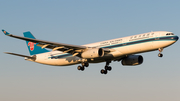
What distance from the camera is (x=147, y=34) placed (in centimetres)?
4325

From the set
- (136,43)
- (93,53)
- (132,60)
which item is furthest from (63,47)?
(132,60)

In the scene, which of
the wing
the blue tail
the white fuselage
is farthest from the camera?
the blue tail

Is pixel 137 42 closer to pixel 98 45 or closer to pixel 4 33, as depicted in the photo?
pixel 98 45

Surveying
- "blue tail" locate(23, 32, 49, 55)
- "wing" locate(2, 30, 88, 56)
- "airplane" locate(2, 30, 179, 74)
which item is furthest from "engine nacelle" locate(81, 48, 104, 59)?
"blue tail" locate(23, 32, 49, 55)

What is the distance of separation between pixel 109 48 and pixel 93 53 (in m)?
2.80

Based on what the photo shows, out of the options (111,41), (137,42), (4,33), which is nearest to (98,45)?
Result: (111,41)

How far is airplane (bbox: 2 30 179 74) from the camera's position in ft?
139

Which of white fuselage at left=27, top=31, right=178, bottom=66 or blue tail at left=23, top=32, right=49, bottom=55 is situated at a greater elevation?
blue tail at left=23, top=32, right=49, bottom=55

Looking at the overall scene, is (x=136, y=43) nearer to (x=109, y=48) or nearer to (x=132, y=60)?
(x=109, y=48)

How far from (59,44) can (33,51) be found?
1476 cm

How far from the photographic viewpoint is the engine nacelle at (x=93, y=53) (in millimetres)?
43838

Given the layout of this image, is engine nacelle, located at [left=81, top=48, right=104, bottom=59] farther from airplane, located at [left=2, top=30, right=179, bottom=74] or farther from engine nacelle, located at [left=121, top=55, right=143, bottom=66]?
engine nacelle, located at [left=121, top=55, right=143, bottom=66]

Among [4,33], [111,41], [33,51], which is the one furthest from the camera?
[33,51]

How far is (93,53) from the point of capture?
4403cm
